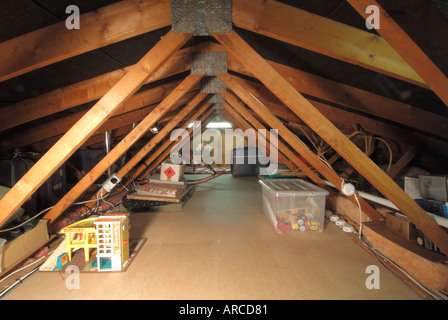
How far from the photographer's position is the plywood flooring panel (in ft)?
4.01

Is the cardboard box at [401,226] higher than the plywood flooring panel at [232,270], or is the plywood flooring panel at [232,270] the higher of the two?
the cardboard box at [401,226]

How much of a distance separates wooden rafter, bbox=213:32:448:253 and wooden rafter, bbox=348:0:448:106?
55 cm

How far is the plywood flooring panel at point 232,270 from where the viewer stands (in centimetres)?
122

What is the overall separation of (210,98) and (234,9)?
2.45 metres

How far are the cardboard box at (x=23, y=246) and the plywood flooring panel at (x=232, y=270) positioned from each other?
21cm

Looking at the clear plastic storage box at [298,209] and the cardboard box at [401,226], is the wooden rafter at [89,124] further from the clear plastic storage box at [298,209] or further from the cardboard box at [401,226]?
the cardboard box at [401,226]

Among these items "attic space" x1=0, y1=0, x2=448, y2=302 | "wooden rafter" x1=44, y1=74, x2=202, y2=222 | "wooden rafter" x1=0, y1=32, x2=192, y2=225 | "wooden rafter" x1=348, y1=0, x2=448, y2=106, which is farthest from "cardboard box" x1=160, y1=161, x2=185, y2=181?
"wooden rafter" x1=348, y1=0, x2=448, y2=106

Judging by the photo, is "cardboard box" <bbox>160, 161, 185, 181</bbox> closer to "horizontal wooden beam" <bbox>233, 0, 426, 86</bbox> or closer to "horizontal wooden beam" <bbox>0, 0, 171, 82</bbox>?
"horizontal wooden beam" <bbox>0, 0, 171, 82</bbox>

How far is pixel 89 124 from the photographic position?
1347mm

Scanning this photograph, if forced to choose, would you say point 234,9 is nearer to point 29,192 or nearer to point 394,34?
point 394,34

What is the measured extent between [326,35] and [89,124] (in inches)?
65.9

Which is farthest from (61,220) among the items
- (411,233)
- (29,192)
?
(411,233)

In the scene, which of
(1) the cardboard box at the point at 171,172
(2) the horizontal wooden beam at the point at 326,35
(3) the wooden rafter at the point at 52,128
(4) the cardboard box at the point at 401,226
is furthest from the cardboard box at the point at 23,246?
(4) the cardboard box at the point at 401,226

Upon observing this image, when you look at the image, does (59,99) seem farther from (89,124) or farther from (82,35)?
(82,35)
